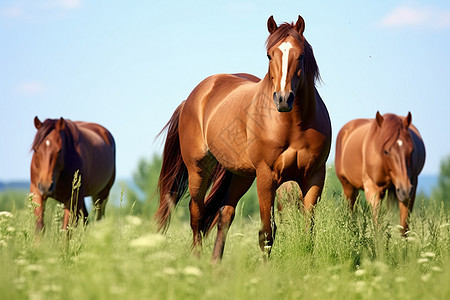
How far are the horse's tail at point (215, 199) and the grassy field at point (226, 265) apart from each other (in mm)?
785

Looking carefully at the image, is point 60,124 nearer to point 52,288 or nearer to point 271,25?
point 271,25

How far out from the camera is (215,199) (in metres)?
7.10

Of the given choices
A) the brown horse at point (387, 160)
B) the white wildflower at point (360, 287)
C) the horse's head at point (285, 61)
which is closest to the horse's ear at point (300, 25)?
the horse's head at point (285, 61)

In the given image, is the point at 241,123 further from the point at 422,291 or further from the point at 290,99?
the point at 422,291

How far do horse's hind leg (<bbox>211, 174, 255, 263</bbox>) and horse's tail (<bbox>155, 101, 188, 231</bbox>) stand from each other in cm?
101

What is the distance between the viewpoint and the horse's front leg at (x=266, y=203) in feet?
17.4

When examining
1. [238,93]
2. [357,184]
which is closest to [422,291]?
[238,93]

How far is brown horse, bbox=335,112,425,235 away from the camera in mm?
9078

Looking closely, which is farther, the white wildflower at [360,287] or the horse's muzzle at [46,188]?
the horse's muzzle at [46,188]

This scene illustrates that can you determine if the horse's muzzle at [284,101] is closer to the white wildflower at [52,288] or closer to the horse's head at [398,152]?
the white wildflower at [52,288]

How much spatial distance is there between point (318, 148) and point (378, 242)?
1.23 metres

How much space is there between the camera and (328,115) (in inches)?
222

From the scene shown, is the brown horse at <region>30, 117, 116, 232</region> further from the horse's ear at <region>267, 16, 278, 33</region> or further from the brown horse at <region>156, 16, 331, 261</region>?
the horse's ear at <region>267, 16, 278, 33</region>

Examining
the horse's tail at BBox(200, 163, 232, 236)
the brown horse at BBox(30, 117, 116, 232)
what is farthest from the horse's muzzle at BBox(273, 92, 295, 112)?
the brown horse at BBox(30, 117, 116, 232)
